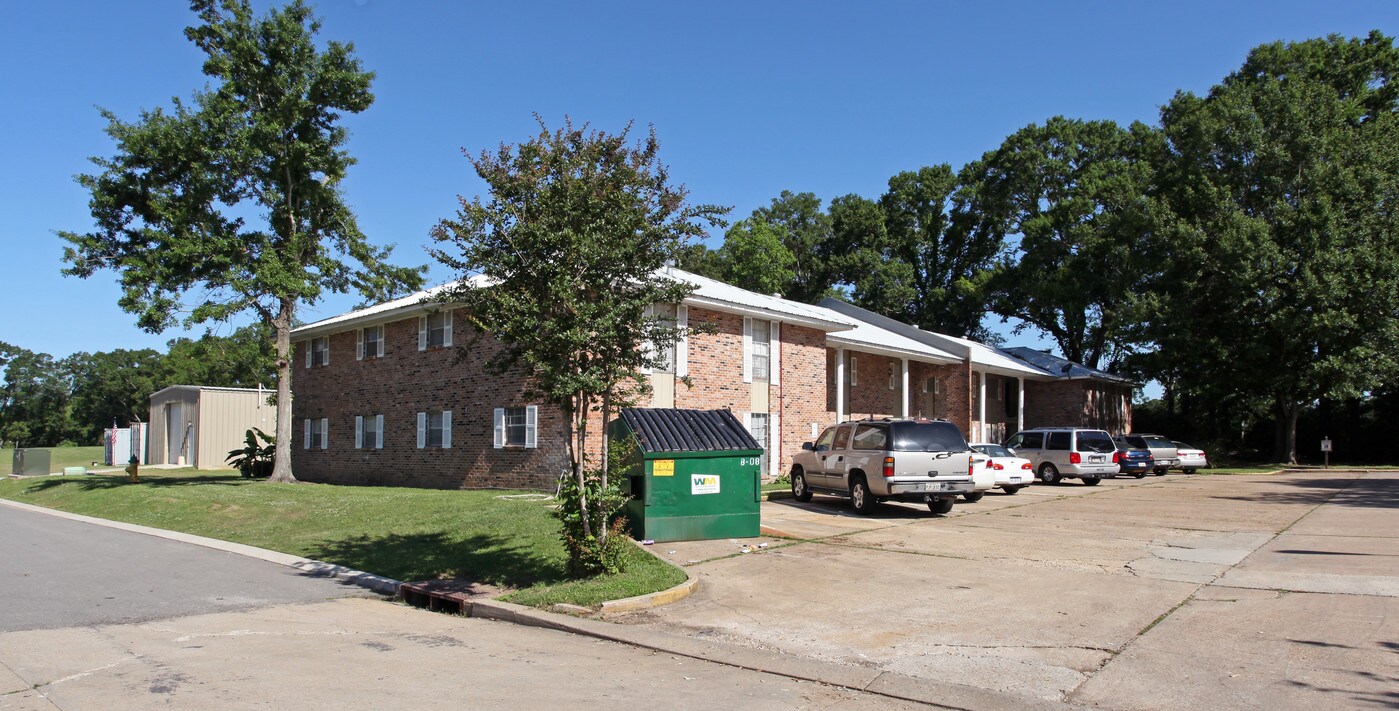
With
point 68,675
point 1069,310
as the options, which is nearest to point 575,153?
point 68,675

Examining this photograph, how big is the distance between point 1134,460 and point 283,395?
91.5 feet

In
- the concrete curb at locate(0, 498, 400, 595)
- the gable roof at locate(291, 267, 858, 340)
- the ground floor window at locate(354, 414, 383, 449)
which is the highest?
the gable roof at locate(291, 267, 858, 340)

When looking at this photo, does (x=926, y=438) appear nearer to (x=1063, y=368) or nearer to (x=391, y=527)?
(x=391, y=527)

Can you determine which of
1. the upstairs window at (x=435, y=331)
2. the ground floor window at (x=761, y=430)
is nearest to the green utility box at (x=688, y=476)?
the ground floor window at (x=761, y=430)

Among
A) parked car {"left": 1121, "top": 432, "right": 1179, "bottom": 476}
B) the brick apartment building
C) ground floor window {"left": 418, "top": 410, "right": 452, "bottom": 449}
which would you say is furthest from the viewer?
parked car {"left": 1121, "top": 432, "right": 1179, "bottom": 476}

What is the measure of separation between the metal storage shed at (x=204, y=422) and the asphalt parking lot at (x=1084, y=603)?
32771 millimetres

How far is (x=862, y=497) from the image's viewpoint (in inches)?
687

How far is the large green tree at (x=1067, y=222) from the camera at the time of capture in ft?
151

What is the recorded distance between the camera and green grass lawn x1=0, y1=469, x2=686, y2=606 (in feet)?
35.9

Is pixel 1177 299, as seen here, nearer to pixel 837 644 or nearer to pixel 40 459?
pixel 837 644

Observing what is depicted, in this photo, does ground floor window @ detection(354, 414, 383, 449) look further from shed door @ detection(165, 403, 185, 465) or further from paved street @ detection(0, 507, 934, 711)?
shed door @ detection(165, 403, 185, 465)

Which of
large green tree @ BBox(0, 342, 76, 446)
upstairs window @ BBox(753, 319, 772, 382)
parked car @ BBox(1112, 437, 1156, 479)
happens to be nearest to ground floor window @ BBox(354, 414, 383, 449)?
upstairs window @ BBox(753, 319, 772, 382)

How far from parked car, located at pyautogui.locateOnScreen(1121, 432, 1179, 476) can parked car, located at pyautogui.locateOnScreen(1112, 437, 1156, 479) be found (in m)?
0.77

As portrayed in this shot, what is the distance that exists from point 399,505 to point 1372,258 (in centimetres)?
3655
